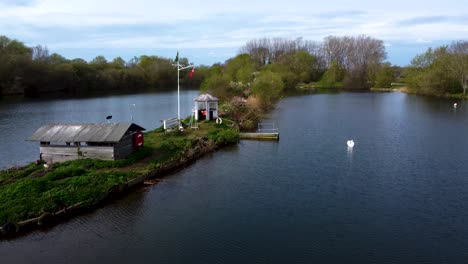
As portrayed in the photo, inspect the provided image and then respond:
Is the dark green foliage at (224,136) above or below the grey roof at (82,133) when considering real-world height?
below

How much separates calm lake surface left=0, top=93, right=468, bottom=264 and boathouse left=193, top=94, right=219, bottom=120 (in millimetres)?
8569

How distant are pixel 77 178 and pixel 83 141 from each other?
3790 mm

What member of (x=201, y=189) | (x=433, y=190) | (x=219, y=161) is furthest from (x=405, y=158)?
(x=201, y=189)

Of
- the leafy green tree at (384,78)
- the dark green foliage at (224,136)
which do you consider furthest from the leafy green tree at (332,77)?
the dark green foliage at (224,136)

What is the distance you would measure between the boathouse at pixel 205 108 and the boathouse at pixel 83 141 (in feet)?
53.8

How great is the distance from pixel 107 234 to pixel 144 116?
3655cm

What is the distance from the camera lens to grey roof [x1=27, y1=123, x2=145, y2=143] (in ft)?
83.5

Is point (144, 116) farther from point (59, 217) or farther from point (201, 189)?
point (59, 217)

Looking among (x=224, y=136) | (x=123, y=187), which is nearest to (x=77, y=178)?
(x=123, y=187)

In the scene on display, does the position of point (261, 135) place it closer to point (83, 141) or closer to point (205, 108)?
point (205, 108)

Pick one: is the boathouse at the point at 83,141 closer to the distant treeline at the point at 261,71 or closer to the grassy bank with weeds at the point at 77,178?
the grassy bank with weeds at the point at 77,178

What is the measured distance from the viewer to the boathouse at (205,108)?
4244 cm

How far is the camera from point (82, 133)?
2597 centimetres

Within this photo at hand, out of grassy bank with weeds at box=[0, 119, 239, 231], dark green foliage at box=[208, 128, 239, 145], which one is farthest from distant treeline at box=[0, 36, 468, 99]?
grassy bank with weeds at box=[0, 119, 239, 231]
